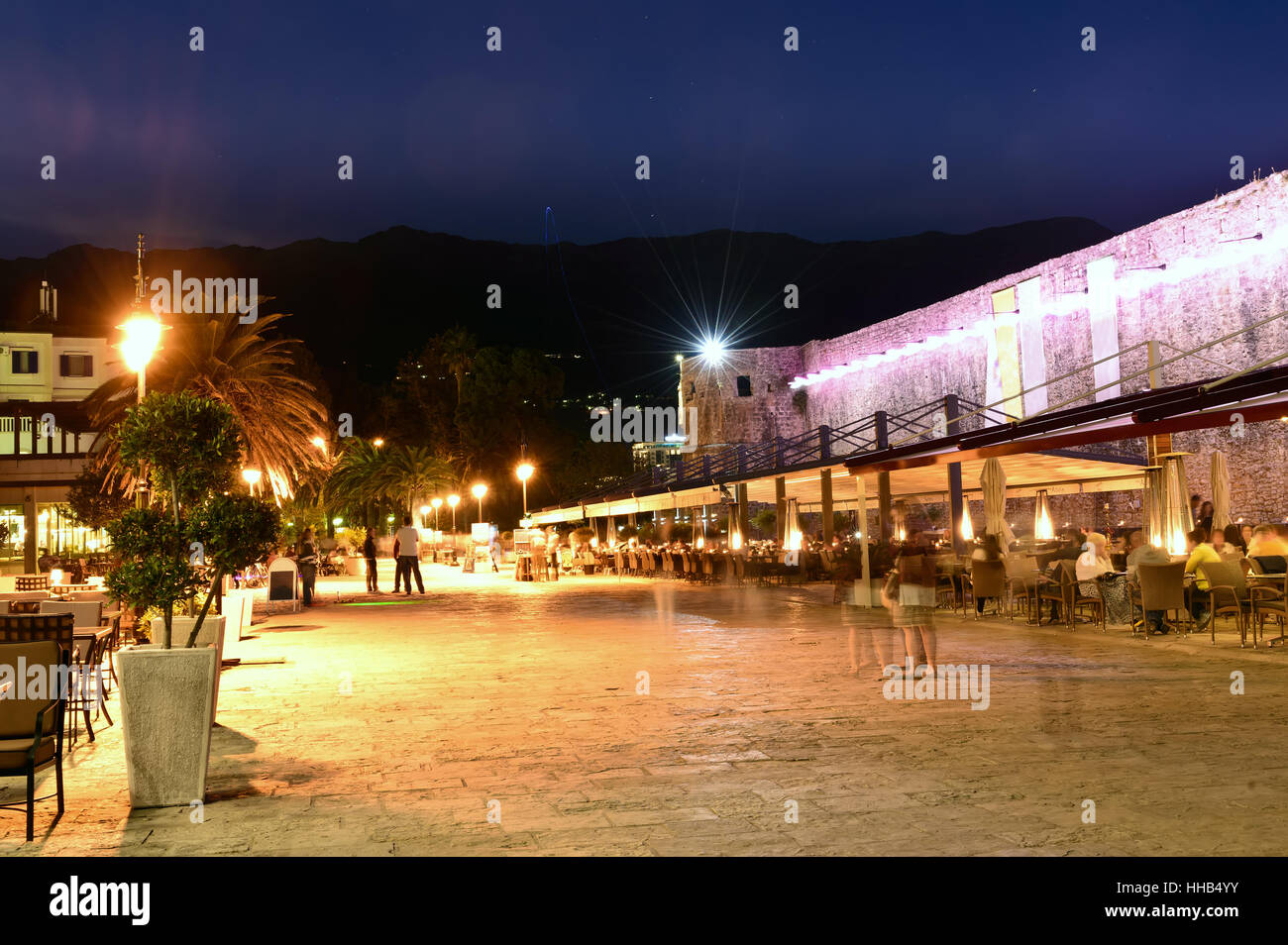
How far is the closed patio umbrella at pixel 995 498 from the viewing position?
637 inches

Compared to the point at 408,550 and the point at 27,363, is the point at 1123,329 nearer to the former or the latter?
the point at 408,550

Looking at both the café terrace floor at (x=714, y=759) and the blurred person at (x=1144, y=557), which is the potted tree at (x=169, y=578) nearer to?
the café terrace floor at (x=714, y=759)

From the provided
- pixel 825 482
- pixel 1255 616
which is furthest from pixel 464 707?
pixel 825 482

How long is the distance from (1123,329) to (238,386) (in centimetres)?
2202

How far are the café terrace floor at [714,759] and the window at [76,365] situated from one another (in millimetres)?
49937

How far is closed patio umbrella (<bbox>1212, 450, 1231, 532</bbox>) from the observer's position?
585 inches

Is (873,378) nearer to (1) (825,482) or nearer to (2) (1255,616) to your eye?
(1) (825,482)

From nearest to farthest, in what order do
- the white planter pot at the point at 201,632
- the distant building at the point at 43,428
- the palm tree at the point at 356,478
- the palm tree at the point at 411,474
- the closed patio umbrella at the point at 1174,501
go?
the white planter pot at the point at 201,632, the closed patio umbrella at the point at 1174,501, the distant building at the point at 43,428, the palm tree at the point at 411,474, the palm tree at the point at 356,478

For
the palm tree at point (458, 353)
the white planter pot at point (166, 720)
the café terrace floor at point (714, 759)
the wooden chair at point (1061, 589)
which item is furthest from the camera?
the palm tree at point (458, 353)

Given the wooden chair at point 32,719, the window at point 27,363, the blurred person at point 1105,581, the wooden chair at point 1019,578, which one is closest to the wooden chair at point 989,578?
the wooden chair at point 1019,578

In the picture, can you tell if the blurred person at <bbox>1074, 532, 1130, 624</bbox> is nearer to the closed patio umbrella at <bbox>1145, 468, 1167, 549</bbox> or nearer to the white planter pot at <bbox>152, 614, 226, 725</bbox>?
the closed patio umbrella at <bbox>1145, 468, 1167, 549</bbox>

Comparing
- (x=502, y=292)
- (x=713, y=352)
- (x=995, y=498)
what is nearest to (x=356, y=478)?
(x=713, y=352)

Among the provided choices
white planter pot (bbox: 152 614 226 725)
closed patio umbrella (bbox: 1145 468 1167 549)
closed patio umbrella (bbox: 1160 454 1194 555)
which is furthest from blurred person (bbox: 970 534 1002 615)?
white planter pot (bbox: 152 614 226 725)
